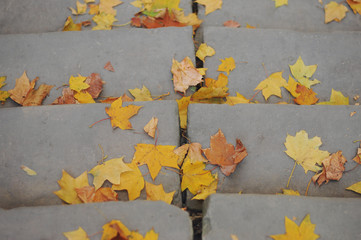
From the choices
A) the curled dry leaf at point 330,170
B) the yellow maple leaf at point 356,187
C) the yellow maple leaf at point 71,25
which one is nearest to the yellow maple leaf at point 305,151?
the curled dry leaf at point 330,170

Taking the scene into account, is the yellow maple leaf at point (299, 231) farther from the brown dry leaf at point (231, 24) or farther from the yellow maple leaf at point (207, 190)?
the brown dry leaf at point (231, 24)

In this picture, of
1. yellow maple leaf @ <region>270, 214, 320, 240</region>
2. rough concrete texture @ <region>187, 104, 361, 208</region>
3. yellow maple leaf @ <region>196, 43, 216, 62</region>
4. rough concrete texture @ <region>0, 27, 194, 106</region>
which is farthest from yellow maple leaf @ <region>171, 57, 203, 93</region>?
yellow maple leaf @ <region>270, 214, 320, 240</region>

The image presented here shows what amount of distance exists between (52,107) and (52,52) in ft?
1.65

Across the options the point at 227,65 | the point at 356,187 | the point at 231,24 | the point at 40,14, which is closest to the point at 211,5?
the point at 231,24

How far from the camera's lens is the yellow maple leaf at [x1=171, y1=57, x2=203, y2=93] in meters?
1.90

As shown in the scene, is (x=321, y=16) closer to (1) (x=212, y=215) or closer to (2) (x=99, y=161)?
(1) (x=212, y=215)

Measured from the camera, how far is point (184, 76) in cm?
191

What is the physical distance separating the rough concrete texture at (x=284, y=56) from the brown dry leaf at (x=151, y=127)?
0.56 meters

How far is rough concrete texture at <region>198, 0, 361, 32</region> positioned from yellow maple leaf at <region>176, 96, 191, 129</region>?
84 centimetres

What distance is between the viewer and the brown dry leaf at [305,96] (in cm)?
192

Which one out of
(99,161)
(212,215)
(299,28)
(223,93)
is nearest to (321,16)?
(299,28)

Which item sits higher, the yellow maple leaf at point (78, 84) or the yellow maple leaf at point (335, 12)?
the yellow maple leaf at point (335, 12)

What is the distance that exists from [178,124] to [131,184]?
0.43 meters

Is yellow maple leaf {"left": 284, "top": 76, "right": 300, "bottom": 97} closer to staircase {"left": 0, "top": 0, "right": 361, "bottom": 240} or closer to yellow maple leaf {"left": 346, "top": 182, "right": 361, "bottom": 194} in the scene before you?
staircase {"left": 0, "top": 0, "right": 361, "bottom": 240}
